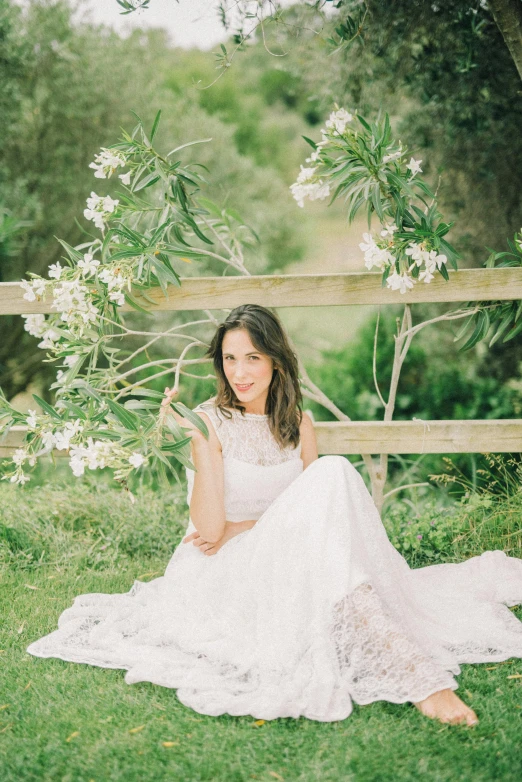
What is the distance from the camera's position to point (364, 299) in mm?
3088

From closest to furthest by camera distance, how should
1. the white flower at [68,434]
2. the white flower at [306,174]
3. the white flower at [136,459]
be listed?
the white flower at [136,459] → the white flower at [68,434] → the white flower at [306,174]

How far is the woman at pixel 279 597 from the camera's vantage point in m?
2.19

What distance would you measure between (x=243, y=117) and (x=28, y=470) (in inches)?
301

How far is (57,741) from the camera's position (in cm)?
207

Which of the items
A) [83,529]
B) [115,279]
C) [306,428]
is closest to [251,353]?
[306,428]

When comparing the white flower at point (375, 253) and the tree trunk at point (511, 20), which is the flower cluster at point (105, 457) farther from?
the tree trunk at point (511, 20)

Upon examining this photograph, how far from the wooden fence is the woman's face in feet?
1.26

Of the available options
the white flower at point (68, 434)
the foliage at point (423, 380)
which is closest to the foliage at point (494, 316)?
the white flower at point (68, 434)

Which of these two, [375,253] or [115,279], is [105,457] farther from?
[375,253]

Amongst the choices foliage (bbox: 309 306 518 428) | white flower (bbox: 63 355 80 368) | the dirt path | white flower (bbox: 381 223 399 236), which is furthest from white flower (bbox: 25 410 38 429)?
the dirt path

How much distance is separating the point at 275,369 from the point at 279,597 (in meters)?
0.93

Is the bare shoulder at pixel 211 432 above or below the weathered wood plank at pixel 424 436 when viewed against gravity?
above

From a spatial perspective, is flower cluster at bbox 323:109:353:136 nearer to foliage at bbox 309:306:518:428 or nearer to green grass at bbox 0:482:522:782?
green grass at bbox 0:482:522:782

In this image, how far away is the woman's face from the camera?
2.74 meters
